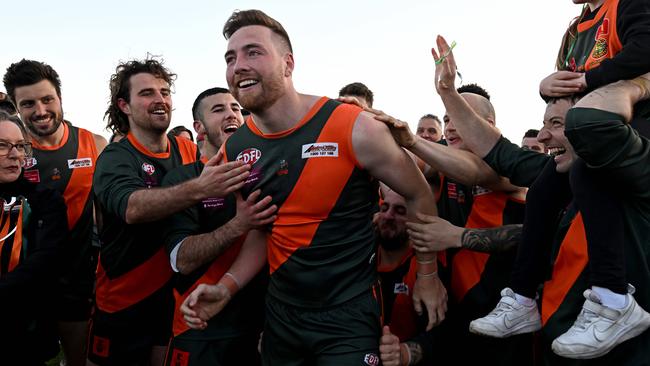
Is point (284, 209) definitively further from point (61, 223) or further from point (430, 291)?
A: point (61, 223)

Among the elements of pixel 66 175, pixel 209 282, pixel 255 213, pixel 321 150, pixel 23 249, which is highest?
pixel 321 150

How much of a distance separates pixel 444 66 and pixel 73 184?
3581 mm

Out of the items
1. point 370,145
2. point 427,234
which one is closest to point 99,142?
point 370,145

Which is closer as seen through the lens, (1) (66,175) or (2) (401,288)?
(2) (401,288)

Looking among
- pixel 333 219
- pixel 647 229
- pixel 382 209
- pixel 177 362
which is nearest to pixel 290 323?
pixel 333 219

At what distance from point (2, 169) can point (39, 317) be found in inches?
45.3

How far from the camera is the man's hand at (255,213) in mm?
3217

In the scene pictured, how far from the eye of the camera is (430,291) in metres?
3.30

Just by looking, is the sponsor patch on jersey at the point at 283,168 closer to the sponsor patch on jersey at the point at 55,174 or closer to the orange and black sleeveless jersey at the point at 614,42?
the orange and black sleeveless jersey at the point at 614,42

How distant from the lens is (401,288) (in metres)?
3.94

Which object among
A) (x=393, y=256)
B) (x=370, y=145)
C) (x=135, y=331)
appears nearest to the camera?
(x=370, y=145)

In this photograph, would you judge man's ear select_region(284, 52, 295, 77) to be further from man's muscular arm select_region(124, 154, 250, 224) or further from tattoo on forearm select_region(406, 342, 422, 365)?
tattoo on forearm select_region(406, 342, 422, 365)

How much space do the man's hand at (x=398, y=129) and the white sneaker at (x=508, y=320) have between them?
1045 mm

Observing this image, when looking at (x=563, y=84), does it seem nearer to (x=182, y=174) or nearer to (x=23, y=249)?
(x=182, y=174)
